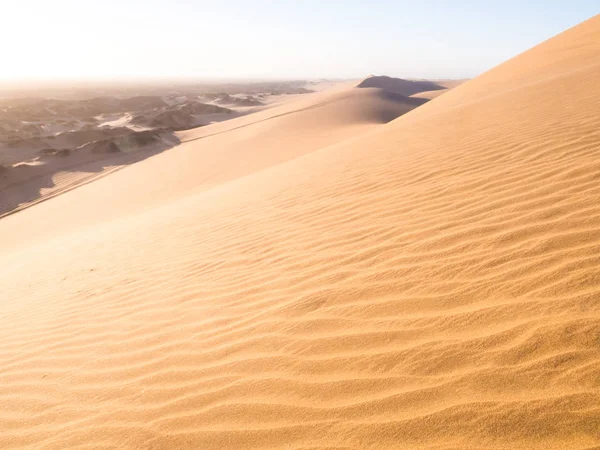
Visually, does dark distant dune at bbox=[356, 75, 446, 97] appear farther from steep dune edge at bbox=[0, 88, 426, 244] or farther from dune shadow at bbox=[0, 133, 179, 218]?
dune shadow at bbox=[0, 133, 179, 218]

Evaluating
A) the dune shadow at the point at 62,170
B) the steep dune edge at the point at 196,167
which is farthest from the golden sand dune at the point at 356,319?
the dune shadow at the point at 62,170

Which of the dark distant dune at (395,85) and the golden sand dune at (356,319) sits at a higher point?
the dark distant dune at (395,85)

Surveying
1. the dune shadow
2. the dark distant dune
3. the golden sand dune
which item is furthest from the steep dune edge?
the dark distant dune

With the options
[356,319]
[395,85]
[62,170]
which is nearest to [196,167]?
[62,170]

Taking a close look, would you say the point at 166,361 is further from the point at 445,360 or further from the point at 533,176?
the point at 533,176

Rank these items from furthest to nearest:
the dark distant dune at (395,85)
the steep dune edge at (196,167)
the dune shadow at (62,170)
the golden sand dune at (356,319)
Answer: the dark distant dune at (395,85) < the dune shadow at (62,170) < the steep dune edge at (196,167) < the golden sand dune at (356,319)

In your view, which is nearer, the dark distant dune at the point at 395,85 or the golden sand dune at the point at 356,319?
the golden sand dune at the point at 356,319

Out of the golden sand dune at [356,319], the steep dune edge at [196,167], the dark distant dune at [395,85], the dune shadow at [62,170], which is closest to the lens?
the golden sand dune at [356,319]

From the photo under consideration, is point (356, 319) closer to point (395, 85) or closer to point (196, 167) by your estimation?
point (196, 167)

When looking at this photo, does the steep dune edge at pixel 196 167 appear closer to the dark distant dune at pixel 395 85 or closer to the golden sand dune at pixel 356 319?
the golden sand dune at pixel 356 319
